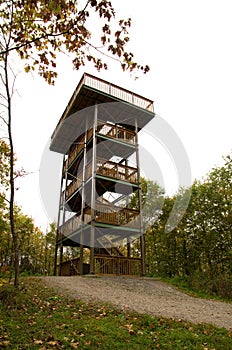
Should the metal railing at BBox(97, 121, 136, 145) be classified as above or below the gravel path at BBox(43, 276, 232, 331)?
above

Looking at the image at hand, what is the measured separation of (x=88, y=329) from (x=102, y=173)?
421 inches

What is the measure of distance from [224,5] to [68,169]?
15.4 m

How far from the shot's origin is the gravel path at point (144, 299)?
7221mm

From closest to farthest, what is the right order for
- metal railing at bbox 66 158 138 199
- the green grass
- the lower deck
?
the green grass → the lower deck → metal railing at bbox 66 158 138 199

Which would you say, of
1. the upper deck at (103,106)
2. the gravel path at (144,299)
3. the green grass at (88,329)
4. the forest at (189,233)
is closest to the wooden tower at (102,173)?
the upper deck at (103,106)

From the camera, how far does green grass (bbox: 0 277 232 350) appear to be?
14.7 ft

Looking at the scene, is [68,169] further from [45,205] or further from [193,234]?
[193,234]

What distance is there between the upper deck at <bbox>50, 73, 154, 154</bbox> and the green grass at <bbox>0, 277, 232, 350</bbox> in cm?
1222

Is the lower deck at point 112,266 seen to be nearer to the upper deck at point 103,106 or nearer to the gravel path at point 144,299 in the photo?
the gravel path at point 144,299

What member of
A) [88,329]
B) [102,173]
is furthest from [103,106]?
[88,329]

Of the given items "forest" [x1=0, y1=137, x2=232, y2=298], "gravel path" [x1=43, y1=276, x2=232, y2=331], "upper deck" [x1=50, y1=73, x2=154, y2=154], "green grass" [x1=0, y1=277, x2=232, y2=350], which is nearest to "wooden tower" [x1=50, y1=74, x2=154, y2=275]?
"upper deck" [x1=50, y1=73, x2=154, y2=154]

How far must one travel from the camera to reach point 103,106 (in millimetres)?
17016

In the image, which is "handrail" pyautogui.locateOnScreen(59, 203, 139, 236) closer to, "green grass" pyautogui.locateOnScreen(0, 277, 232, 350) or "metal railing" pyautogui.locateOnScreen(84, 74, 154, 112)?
"metal railing" pyautogui.locateOnScreen(84, 74, 154, 112)

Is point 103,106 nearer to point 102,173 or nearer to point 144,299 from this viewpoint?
point 102,173
